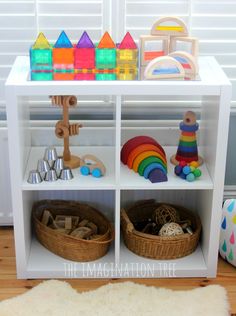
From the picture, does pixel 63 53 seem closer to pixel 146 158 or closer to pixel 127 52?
pixel 127 52

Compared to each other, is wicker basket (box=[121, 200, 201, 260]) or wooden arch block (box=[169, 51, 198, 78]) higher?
wooden arch block (box=[169, 51, 198, 78])

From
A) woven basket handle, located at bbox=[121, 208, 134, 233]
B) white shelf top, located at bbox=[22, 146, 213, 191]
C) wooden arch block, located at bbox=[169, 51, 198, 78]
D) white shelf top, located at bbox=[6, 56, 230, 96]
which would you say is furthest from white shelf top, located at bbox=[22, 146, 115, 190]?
wooden arch block, located at bbox=[169, 51, 198, 78]

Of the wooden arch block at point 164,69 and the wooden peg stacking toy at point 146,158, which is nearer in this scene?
the wooden arch block at point 164,69

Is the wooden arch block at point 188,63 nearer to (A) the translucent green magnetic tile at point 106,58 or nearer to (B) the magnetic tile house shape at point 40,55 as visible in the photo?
(A) the translucent green magnetic tile at point 106,58

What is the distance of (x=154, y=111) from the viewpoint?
8.45 feet

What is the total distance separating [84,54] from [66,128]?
339 mm

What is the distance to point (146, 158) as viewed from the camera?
7.67 feet

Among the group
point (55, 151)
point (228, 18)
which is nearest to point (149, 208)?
point (55, 151)

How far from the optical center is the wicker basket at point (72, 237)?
7.85ft

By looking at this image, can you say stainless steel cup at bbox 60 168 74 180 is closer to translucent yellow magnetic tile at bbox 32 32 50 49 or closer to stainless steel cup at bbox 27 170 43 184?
stainless steel cup at bbox 27 170 43 184

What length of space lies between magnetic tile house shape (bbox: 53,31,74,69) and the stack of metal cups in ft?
1.26

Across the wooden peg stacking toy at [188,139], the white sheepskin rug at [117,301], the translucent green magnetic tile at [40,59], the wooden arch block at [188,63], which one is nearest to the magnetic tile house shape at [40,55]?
the translucent green magnetic tile at [40,59]

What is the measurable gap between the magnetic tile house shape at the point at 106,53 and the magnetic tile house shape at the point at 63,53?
0.32 ft

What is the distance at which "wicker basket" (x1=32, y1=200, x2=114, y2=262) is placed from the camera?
2393mm
